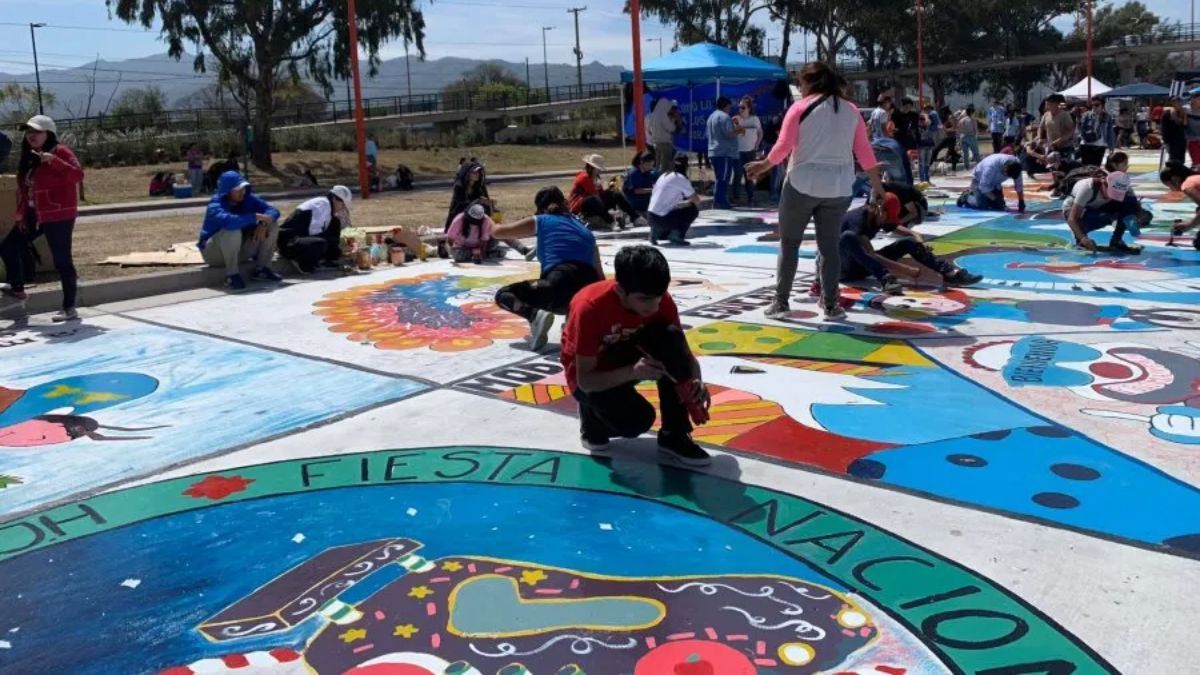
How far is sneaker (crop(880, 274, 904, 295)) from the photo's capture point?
7.68m

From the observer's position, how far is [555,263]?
19.5ft

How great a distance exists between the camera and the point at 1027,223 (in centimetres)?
1180

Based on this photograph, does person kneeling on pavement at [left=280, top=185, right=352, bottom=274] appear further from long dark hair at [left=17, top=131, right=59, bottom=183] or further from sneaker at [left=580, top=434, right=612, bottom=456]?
sneaker at [left=580, top=434, right=612, bottom=456]

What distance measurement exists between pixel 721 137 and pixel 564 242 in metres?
9.08

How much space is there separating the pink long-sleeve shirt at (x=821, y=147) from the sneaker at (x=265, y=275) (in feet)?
16.4

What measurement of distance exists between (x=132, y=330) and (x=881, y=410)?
17.7 feet

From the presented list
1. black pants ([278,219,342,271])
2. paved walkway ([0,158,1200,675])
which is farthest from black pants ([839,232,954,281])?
black pants ([278,219,342,271])

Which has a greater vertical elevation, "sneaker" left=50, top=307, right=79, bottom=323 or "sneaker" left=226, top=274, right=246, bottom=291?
"sneaker" left=226, top=274, right=246, bottom=291

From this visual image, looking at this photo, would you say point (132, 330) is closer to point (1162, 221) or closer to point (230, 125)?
point (1162, 221)

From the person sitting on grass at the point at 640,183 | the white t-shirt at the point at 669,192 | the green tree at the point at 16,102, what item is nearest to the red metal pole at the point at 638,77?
the person sitting on grass at the point at 640,183

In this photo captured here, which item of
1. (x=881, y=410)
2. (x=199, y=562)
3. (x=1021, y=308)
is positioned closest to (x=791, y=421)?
(x=881, y=410)

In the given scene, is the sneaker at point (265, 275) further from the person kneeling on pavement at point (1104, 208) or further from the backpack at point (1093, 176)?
the backpack at point (1093, 176)

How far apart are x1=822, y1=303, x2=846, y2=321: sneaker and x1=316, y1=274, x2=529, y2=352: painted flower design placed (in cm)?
210

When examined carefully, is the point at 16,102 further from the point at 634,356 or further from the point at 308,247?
the point at 634,356
